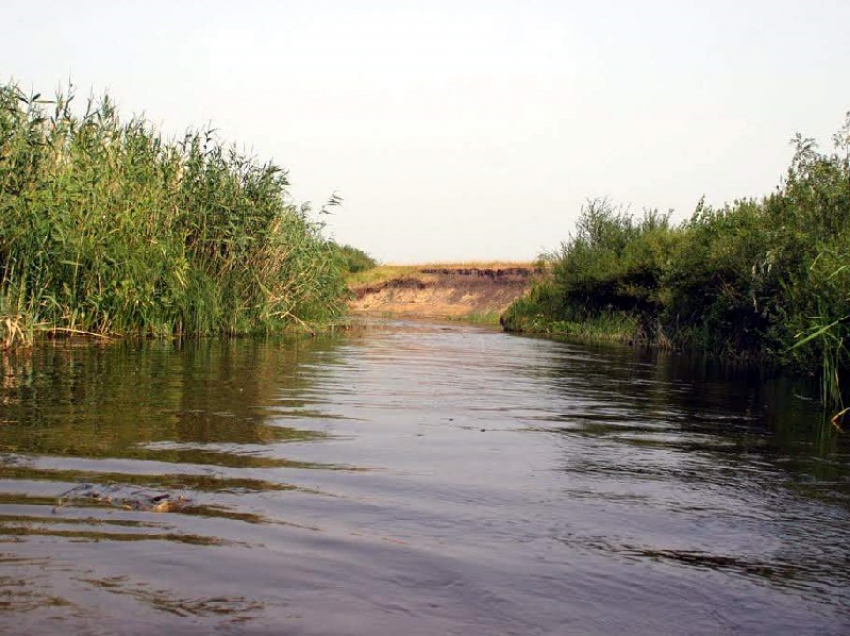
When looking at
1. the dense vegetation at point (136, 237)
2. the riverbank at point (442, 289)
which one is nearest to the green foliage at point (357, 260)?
the riverbank at point (442, 289)

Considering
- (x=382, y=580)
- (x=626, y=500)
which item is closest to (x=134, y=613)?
(x=382, y=580)

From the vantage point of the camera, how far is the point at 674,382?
1505 cm

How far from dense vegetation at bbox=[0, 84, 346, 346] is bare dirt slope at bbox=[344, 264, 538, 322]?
27359 mm

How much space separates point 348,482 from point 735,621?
110 inches

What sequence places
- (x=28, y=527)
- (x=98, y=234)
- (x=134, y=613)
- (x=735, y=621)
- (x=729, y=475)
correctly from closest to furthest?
(x=134, y=613)
(x=735, y=621)
(x=28, y=527)
(x=729, y=475)
(x=98, y=234)

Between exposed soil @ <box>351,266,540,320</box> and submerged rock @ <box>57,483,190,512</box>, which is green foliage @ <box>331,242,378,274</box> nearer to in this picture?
exposed soil @ <box>351,266,540,320</box>

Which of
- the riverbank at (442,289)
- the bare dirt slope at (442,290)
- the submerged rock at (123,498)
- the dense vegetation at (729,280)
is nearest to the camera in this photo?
the submerged rock at (123,498)

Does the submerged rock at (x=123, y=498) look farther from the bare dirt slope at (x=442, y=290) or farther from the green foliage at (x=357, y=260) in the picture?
the green foliage at (x=357, y=260)

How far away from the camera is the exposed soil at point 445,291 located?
50906 millimetres

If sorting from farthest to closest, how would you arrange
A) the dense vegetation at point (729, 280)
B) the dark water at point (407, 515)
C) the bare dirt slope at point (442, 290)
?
the bare dirt slope at point (442, 290) < the dense vegetation at point (729, 280) < the dark water at point (407, 515)

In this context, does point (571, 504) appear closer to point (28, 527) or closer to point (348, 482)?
point (348, 482)

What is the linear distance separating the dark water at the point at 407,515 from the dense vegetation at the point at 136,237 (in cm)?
531

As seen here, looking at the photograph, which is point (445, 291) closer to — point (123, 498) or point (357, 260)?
point (357, 260)

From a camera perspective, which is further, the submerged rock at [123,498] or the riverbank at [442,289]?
the riverbank at [442,289]
